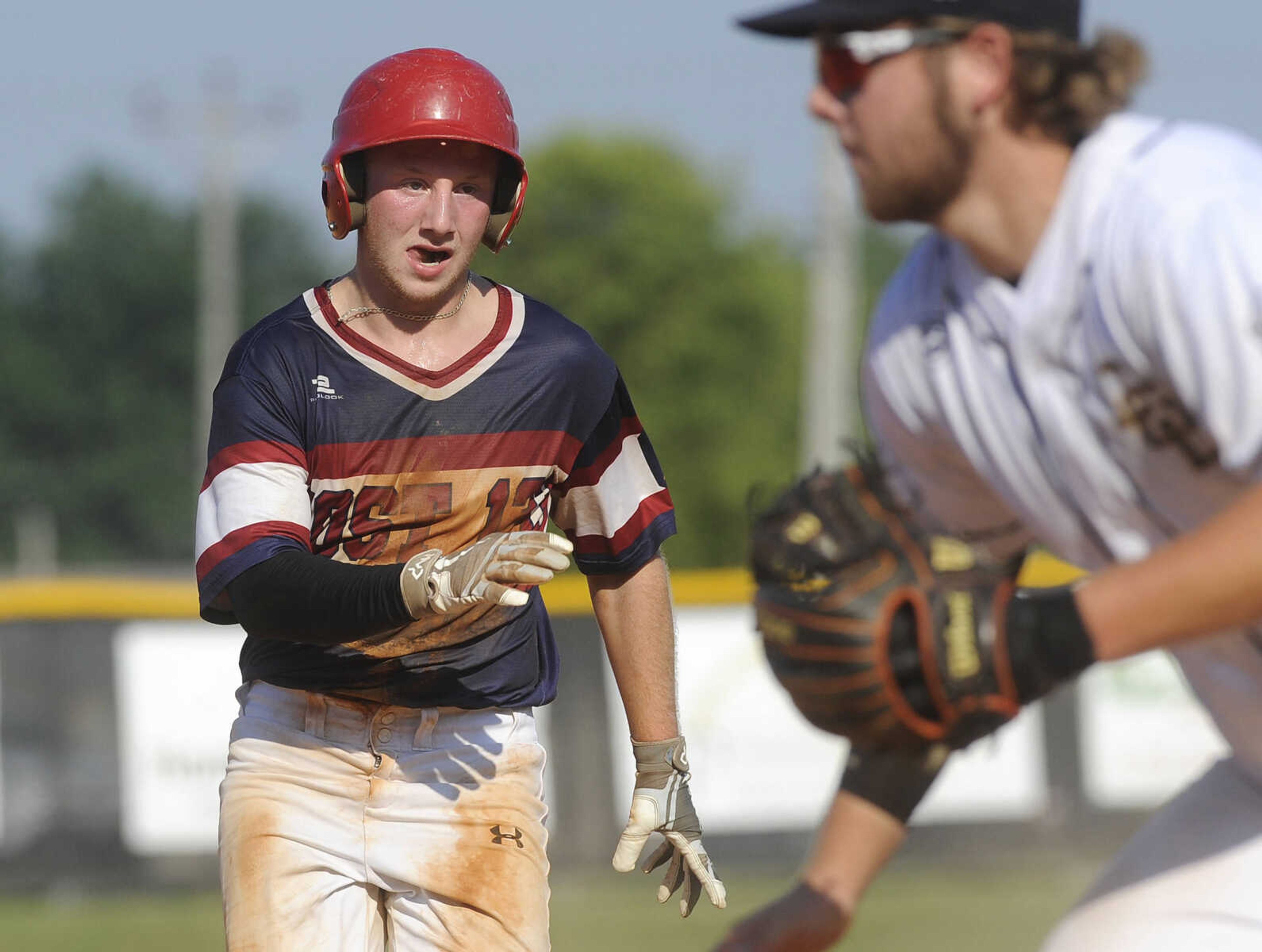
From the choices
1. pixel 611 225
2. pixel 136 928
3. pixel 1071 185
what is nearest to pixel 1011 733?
pixel 136 928

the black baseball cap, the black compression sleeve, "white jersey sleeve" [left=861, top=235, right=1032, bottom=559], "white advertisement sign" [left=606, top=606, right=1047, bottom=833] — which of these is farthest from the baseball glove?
"white advertisement sign" [left=606, top=606, right=1047, bottom=833]

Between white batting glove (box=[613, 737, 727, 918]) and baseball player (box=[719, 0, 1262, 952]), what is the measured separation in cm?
84

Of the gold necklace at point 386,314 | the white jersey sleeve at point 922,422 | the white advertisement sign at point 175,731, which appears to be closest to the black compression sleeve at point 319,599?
the gold necklace at point 386,314

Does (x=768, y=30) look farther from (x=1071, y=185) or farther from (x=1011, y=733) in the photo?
(x=1011, y=733)

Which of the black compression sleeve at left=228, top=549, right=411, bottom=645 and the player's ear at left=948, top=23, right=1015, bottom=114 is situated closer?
the player's ear at left=948, top=23, right=1015, bottom=114

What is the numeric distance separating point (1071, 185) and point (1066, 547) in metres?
0.63

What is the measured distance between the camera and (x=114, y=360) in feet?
199

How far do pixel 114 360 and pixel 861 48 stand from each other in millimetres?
60687

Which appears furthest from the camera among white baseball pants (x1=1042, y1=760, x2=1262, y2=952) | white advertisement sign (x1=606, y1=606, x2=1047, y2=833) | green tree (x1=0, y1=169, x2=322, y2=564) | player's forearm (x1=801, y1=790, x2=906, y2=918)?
green tree (x1=0, y1=169, x2=322, y2=564)

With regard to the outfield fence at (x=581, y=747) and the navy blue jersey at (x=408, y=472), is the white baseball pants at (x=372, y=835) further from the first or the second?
the outfield fence at (x=581, y=747)

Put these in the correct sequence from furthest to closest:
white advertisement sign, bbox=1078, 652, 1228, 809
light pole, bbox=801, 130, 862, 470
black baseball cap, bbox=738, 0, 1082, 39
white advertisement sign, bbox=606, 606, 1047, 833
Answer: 1. light pole, bbox=801, 130, 862, 470
2. white advertisement sign, bbox=1078, 652, 1228, 809
3. white advertisement sign, bbox=606, 606, 1047, 833
4. black baseball cap, bbox=738, 0, 1082, 39

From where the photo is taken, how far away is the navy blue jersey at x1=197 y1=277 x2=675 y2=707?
366cm

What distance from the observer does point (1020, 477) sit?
9.48 feet

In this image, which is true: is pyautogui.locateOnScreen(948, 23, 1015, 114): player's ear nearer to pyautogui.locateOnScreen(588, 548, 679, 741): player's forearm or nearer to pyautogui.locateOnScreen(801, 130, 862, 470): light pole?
pyautogui.locateOnScreen(588, 548, 679, 741): player's forearm
